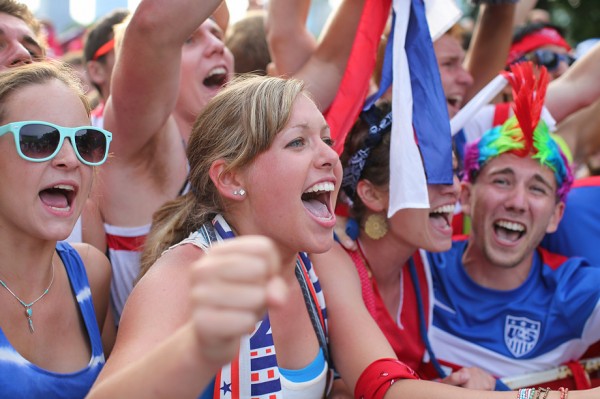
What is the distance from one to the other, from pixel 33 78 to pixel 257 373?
3.50 feet

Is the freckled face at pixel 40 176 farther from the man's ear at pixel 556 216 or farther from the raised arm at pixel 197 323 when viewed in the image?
the man's ear at pixel 556 216

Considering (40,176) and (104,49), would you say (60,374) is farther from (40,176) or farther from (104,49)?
(104,49)

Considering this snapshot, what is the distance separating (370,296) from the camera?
9.82ft

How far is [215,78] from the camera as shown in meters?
3.62

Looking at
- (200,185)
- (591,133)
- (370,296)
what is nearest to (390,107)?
(370,296)

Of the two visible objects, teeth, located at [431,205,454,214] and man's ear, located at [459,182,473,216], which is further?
man's ear, located at [459,182,473,216]

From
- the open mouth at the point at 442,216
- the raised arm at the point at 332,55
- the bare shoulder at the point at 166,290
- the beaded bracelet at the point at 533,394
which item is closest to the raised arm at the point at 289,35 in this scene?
the raised arm at the point at 332,55

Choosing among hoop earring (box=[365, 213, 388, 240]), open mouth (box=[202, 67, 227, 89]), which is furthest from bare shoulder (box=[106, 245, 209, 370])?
open mouth (box=[202, 67, 227, 89])

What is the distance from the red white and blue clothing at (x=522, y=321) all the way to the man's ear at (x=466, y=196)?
353 mm

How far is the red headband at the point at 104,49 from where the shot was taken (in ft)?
13.8

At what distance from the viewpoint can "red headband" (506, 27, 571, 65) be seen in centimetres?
482

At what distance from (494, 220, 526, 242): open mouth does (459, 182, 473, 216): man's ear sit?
186 mm

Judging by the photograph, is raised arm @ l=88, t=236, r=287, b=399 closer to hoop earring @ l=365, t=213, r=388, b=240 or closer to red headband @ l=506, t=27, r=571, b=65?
hoop earring @ l=365, t=213, r=388, b=240

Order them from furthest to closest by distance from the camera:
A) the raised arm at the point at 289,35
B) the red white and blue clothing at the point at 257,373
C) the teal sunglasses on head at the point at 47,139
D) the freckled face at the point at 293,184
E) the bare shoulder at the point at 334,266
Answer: the raised arm at the point at 289,35, the bare shoulder at the point at 334,266, the freckled face at the point at 293,184, the red white and blue clothing at the point at 257,373, the teal sunglasses on head at the point at 47,139
